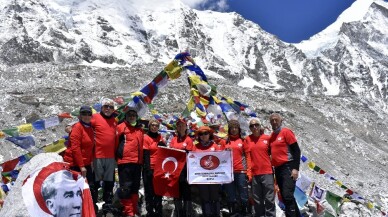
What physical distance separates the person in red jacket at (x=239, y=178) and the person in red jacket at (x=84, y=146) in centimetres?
223

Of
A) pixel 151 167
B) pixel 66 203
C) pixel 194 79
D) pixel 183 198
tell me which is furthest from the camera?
pixel 194 79

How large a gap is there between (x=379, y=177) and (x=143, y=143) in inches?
1070

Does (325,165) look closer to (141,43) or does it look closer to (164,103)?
(164,103)

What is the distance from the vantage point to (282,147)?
780 cm

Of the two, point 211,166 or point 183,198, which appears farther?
point 183,198

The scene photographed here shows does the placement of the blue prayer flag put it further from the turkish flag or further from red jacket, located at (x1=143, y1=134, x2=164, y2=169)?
the turkish flag

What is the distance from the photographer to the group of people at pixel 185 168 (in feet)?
24.9

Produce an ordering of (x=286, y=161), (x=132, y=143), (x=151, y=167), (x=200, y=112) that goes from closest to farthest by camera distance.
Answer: (x=286, y=161) → (x=132, y=143) → (x=151, y=167) → (x=200, y=112)

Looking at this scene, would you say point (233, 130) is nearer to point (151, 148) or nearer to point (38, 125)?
point (151, 148)

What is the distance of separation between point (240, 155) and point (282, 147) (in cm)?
79

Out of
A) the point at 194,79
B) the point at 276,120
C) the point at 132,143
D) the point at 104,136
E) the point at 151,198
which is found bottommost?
the point at 151,198

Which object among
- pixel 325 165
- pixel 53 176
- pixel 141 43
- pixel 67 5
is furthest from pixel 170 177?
pixel 67 5

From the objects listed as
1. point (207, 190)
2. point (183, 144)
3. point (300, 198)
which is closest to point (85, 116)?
point (183, 144)

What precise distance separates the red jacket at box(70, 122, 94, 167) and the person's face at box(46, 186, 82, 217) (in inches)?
79.6
